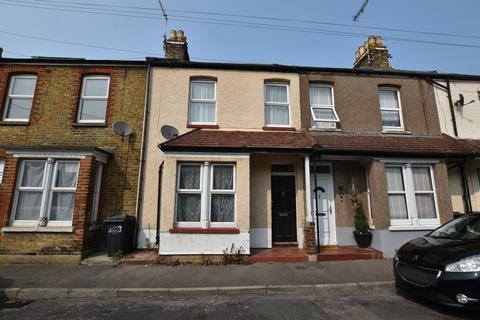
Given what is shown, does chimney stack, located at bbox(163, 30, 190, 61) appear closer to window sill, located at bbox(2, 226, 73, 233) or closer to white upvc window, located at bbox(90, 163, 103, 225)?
white upvc window, located at bbox(90, 163, 103, 225)

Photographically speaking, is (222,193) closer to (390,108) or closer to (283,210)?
(283,210)

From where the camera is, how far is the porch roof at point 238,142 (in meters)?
7.65

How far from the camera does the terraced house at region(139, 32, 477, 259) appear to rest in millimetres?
7613

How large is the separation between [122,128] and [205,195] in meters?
3.75

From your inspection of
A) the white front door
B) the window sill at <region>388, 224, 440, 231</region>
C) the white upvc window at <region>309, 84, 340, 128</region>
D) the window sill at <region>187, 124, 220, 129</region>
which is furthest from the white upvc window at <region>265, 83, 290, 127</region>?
the window sill at <region>388, 224, 440, 231</region>

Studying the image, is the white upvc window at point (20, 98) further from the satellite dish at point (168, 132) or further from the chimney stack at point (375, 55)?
the chimney stack at point (375, 55)

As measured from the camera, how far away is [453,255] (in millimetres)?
4094

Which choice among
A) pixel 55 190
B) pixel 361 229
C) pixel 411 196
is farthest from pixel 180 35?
pixel 411 196

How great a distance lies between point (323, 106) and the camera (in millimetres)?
9586

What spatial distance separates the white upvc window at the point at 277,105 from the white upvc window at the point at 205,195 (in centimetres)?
271

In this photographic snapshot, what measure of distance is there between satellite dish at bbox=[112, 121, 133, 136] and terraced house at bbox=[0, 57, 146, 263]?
0.41 feet

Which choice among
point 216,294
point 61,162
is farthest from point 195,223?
point 61,162

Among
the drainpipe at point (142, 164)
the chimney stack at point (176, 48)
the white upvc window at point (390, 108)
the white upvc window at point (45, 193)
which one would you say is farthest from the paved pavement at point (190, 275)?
the chimney stack at point (176, 48)

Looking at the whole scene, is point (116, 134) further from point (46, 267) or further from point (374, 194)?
point (374, 194)
